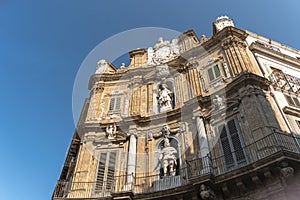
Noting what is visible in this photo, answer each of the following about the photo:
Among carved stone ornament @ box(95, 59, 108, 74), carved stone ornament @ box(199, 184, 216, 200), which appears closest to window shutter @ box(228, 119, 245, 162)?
carved stone ornament @ box(199, 184, 216, 200)

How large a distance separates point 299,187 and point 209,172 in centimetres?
301

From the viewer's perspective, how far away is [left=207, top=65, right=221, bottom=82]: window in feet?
51.0

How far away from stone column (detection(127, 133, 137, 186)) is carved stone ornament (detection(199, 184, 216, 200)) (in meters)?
3.56

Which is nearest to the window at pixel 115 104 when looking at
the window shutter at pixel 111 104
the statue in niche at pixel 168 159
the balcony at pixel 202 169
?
the window shutter at pixel 111 104

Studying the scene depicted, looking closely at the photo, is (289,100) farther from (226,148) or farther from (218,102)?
(226,148)

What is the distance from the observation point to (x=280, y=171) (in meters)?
9.29

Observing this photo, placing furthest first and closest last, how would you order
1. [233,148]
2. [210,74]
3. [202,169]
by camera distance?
[210,74] < [233,148] < [202,169]

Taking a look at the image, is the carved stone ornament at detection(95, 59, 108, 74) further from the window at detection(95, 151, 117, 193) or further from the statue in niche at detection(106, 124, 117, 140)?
the window at detection(95, 151, 117, 193)

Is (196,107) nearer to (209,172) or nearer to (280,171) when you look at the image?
(209,172)

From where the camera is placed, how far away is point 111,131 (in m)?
15.2

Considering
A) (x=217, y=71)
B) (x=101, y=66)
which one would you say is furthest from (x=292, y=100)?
(x=101, y=66)

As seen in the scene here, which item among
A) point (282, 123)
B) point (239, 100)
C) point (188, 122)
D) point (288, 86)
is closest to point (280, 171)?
point (282, 123)

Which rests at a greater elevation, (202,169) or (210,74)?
(210,74)

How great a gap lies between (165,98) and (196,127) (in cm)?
337
